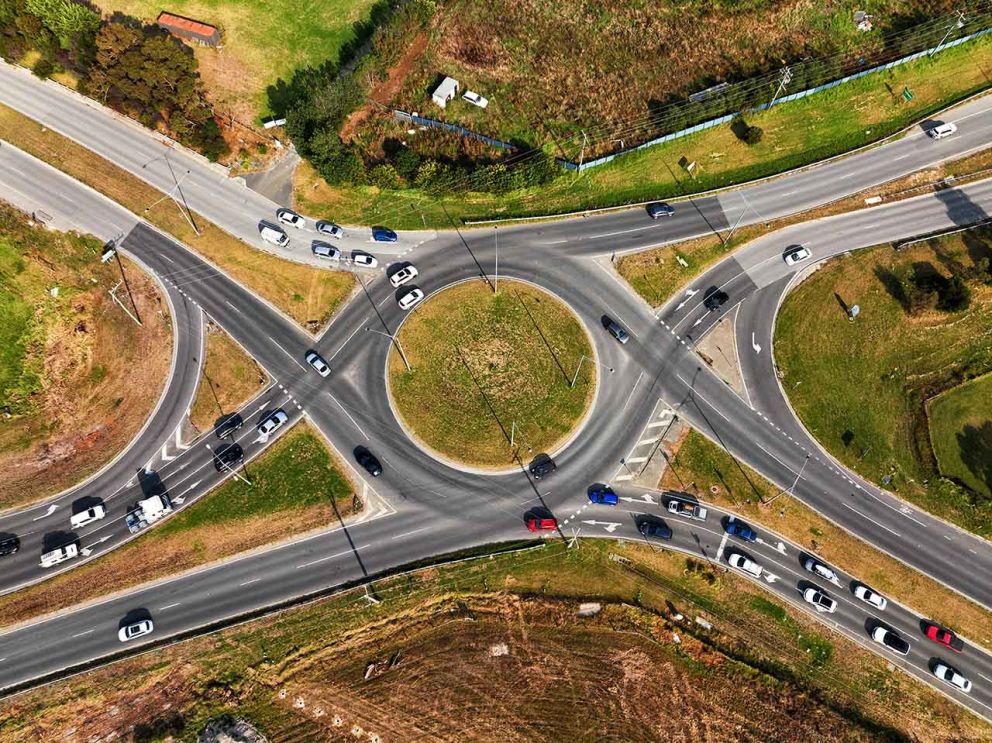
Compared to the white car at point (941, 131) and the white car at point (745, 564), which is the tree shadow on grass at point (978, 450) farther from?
the white car at point (941, 131)

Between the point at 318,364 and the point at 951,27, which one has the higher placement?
the point at 951,27

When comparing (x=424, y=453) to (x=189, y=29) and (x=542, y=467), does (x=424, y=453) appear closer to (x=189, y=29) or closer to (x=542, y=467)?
(x=542, y=467)

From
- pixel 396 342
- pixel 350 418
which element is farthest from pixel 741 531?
pixel 350 418

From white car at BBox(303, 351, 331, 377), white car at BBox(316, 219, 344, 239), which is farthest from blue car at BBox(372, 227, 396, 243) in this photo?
white car at BBox(303, 351, 331, 377)

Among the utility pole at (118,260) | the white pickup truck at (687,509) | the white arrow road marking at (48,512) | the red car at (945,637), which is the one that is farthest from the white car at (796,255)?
the white arrow road marking at (48,512)

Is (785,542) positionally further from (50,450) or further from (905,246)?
(50,450)

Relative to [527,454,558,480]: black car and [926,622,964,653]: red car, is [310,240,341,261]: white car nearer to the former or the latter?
[527,454,558,480]: black car

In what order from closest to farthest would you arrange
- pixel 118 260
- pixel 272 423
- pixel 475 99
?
pixel 272 423 < pixel 118 260 < pixel 475 99
